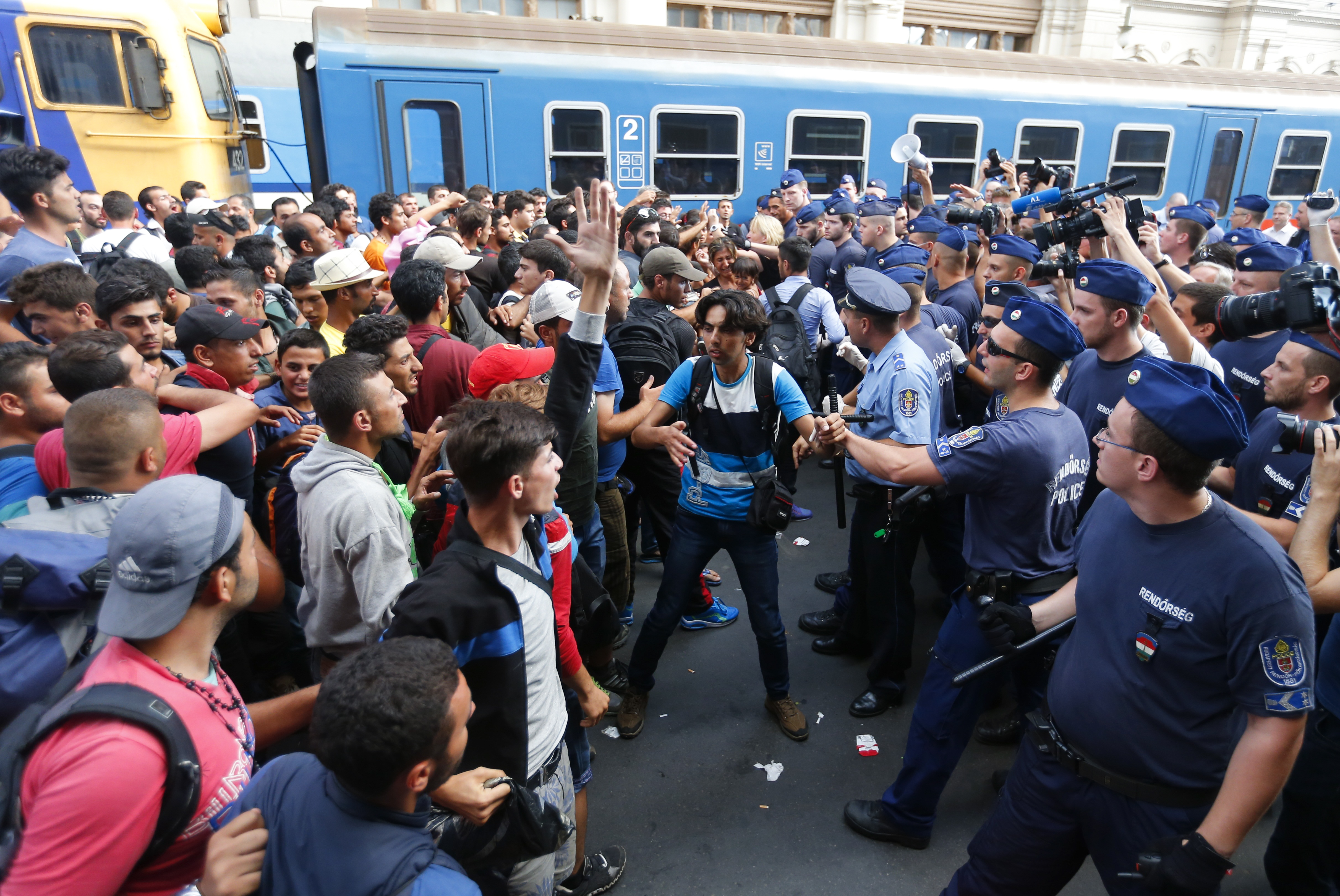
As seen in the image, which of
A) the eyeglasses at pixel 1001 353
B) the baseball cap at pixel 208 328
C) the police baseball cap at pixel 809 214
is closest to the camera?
the eyeglasses at pixel 1001 353

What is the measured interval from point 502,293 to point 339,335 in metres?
1.90

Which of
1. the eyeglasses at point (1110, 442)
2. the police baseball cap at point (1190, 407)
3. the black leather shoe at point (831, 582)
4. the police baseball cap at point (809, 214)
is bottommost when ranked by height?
the black leather shoe at point (831, 582)

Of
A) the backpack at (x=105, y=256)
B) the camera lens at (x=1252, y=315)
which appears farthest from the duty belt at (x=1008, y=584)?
the backpack at (x=105, y=256)

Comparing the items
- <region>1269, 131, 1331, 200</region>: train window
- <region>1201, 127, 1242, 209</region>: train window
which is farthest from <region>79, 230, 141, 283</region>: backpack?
<region>1269, 131, 1331, 200</region>: train window

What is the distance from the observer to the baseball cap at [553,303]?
338 cm

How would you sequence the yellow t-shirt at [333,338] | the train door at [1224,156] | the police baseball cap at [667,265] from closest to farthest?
the yellow t-shirt at [333,338]
the police baseball cap at [667,265]
the train door at [1224,156]

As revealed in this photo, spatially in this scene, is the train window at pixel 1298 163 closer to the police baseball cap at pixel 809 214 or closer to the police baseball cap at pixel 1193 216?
the police baseball cap at pixel 1193 216

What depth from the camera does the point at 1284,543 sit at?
8.07 feet

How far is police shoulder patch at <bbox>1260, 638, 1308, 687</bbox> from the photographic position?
1.62m

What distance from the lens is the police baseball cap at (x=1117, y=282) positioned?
3.07 meters

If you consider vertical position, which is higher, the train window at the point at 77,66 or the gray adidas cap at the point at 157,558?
the train window at the point at 77,66

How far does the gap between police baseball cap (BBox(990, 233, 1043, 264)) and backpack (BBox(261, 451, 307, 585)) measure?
14.6 feet

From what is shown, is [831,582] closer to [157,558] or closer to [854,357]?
[854,357]

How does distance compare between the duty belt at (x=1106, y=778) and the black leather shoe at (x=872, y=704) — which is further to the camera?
the black leather shoe at (x=872, y=704)
